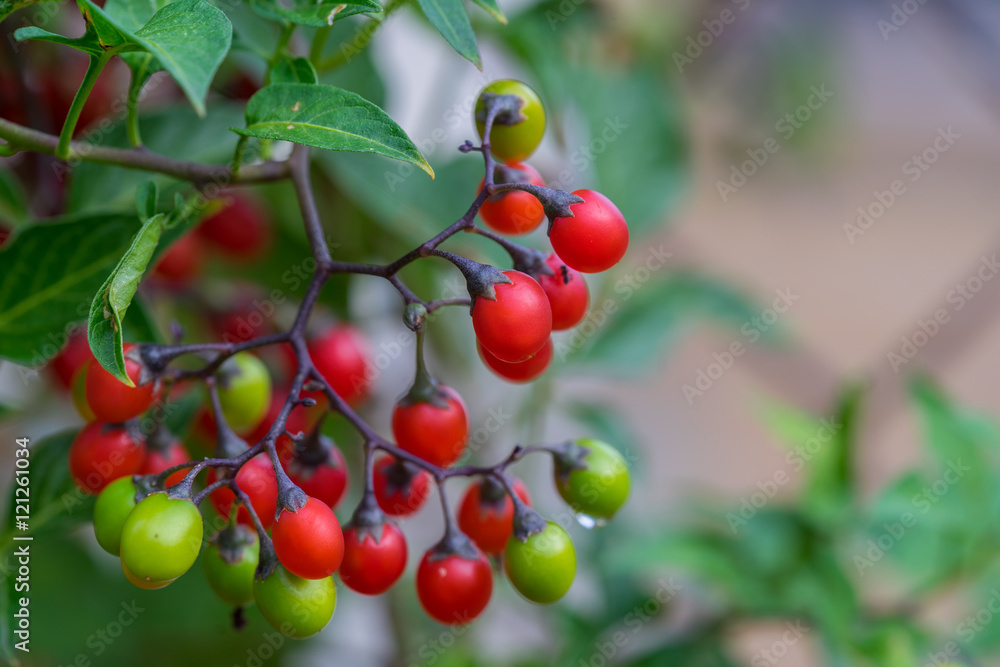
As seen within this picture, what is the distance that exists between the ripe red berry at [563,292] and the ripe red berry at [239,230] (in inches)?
14.1

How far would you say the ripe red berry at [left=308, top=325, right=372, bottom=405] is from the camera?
537 mm

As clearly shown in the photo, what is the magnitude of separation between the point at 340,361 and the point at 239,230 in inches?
7.5

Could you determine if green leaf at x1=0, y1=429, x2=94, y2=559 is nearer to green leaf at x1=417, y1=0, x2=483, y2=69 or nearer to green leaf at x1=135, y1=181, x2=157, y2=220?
green leaf at x1=135, y1=181, x2=157, y2=220

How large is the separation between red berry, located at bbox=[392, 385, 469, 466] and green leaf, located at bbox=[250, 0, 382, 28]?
17 cm

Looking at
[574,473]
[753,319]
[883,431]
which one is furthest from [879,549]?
[883,431]

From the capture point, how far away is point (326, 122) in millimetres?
311
